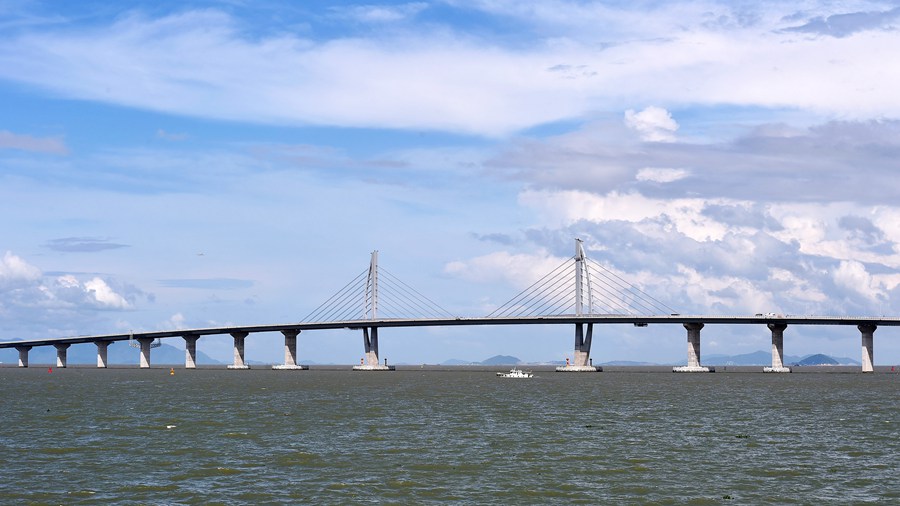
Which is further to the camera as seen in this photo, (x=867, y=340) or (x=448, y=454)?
(x=867, y=340)

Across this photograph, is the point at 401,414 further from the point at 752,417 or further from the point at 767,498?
the point at 767,498

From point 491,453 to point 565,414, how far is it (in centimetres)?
2415

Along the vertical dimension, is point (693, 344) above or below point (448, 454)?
above

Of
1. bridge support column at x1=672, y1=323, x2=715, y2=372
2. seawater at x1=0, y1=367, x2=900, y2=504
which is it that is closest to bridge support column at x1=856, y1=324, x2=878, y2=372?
bridge support column at x1=672, y1=323, x2=715, y2=372

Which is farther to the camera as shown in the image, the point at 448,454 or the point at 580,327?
the point at 580,327


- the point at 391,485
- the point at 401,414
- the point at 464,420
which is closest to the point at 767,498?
the point at 391,485

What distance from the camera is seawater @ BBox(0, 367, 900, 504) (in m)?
36.3

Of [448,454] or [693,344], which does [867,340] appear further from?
[448,454]

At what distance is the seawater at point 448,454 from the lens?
1428 inches

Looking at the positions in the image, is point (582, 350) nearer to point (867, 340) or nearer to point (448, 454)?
point (867, 340)

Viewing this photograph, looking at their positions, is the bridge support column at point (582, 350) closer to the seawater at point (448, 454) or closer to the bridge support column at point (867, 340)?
the bridge support column at point (867, 340)

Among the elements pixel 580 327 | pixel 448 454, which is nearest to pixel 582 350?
pixel 580 327

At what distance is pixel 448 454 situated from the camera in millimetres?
46188

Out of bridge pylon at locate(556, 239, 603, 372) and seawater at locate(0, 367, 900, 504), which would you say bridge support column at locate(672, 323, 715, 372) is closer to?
bridge pylon at locate(556, 239, 603, 372)
